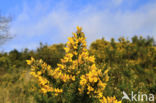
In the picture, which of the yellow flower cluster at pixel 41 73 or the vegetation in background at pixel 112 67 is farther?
the vegetation in background at pixel 112 67

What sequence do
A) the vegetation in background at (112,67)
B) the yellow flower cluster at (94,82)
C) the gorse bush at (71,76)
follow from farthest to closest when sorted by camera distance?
1. the vegetation in background at (112,67)
2. the gorse bush at (71,76)
3. the yellow flower cluster at (94,82)

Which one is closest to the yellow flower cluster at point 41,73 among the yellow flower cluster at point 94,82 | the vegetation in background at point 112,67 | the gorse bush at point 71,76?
the gorse bush at point 71,76

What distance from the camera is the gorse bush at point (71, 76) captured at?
96.9 inches

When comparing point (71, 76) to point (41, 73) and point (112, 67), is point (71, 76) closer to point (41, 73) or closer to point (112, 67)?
point (41, 73)

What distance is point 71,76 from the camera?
8.44 feet

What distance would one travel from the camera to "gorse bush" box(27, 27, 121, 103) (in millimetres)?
2461

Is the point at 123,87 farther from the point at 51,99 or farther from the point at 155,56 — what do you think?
the point at 155,56

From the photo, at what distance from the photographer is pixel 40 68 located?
255 centimetres

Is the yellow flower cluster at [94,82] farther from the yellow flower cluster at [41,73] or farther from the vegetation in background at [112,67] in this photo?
the vegetation in background at [112,67]

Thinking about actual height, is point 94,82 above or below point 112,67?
below

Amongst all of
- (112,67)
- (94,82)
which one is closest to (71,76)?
(94,82)

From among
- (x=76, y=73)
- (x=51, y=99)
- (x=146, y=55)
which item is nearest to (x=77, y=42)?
(x=76, y=73)

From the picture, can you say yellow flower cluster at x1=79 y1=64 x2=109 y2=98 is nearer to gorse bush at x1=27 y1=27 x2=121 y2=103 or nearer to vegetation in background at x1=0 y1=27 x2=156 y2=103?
gorse bush at x1=27 y1=27 x2=121 y2=103

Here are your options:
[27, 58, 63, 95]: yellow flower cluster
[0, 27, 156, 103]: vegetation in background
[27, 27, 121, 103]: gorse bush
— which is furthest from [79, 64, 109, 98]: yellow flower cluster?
[0, 27, 156, 103]: vegetation in background
